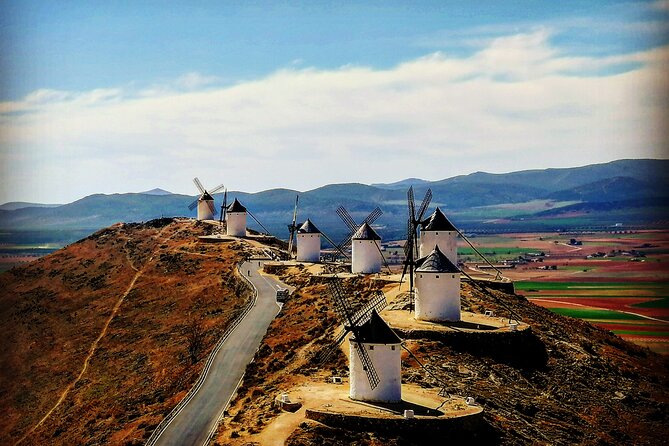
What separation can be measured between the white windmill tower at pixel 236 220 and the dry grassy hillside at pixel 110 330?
4.42 metres

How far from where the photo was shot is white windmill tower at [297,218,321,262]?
8162 centimetres

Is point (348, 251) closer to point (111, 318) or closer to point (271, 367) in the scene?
point (111, 318)

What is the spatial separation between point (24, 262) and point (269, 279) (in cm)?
5012

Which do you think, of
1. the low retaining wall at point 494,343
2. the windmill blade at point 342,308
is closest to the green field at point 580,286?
the low retaining wall at point 494,343

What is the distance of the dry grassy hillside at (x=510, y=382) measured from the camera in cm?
4034

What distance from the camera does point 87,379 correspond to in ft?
218

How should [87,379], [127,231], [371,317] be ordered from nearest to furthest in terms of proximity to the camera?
[371,317]
[87,379]
[127,231]

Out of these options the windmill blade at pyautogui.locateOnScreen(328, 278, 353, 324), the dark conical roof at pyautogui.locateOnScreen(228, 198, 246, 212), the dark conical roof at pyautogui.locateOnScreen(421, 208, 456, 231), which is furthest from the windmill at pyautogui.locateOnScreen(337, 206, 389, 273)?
the dark conical roof at pyautogui.locateOnScreen(228, 198, 246, 212)

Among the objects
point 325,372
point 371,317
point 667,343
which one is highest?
point 371,317

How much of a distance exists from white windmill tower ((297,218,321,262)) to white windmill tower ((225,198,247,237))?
16.4 meters

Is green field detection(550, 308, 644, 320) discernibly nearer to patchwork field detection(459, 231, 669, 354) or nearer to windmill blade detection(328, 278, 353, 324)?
patchwork field detection(459, 231, 669, 354)

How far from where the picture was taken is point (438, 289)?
52031 millimetres

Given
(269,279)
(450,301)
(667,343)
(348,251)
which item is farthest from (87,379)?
(667,343)

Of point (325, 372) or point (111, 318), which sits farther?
point (111, 318)
